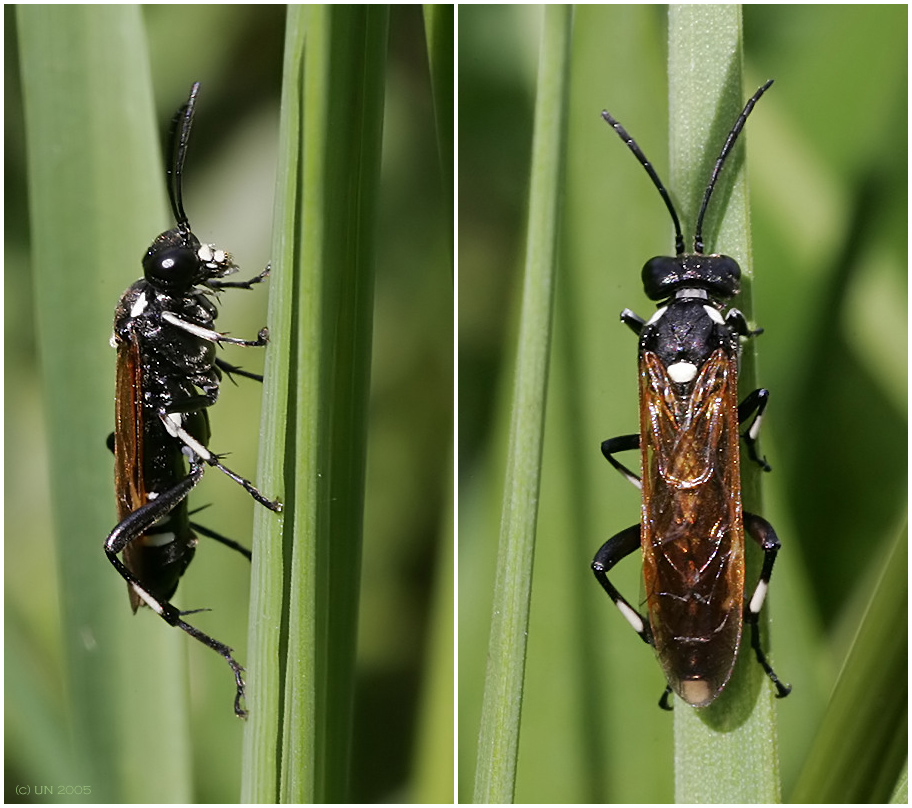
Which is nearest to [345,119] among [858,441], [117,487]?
[117,487]

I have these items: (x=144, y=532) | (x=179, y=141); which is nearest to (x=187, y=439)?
(x=144, y=532)

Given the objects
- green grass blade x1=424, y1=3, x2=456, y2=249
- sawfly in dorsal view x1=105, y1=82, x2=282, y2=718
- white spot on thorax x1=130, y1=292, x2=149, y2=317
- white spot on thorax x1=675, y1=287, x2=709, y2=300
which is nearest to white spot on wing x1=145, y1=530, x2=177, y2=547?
sawfly in dorsal view x1=105, y1=82, x2=282, y2=718

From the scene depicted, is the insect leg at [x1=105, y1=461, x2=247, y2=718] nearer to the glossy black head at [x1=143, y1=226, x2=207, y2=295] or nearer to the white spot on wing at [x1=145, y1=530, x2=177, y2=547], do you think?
the white spot on wing at [x1=145, y1=530, x2=177, y2=547]

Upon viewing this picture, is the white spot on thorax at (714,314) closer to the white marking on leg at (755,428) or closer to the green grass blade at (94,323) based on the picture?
the white marking on leg at (755,428)

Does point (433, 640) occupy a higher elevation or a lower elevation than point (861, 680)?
lower

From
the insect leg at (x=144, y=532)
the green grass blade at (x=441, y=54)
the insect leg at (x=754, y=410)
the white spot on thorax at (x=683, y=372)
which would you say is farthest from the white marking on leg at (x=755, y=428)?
the insect leg at (x=144, y=532)

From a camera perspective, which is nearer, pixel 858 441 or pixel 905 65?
pixel 905 65

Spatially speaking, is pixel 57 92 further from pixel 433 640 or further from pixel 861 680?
pixel 861 680
